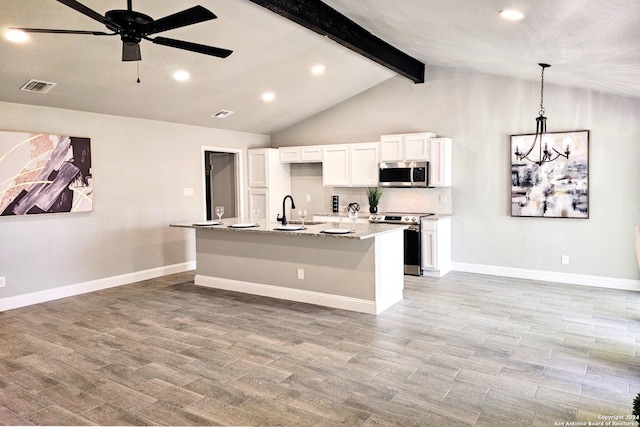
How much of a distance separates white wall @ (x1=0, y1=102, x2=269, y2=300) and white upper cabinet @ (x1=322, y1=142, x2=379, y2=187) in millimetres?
1861

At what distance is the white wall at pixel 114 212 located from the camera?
5.23 metres

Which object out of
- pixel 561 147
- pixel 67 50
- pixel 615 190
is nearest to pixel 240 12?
pixel 67 50

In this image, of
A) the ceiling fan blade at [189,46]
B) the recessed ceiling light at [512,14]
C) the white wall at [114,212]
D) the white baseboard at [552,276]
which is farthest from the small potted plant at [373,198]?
the ceiling fan blade at [189,46]

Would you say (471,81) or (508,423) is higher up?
(471,81)

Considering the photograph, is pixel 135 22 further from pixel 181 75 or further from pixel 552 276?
pixel 552 276

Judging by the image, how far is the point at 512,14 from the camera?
10.4 feet

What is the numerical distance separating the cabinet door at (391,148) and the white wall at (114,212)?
2.72m

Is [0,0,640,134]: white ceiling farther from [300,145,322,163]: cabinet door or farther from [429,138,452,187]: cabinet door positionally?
[429,138,452,187]: cabinet door

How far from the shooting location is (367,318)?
4578 millimetres

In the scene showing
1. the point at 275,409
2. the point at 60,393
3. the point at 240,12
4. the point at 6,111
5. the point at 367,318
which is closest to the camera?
the point at 275,409

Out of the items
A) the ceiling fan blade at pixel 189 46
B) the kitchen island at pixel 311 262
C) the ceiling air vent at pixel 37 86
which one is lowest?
the kitchen island at pixel 311 262

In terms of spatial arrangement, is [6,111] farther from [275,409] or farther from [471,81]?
[471,81]

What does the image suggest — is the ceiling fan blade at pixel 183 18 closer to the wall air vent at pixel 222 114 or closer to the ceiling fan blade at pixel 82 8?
the ceiling fan blade at pixel 82 8

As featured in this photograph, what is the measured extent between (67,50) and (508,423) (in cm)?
476
